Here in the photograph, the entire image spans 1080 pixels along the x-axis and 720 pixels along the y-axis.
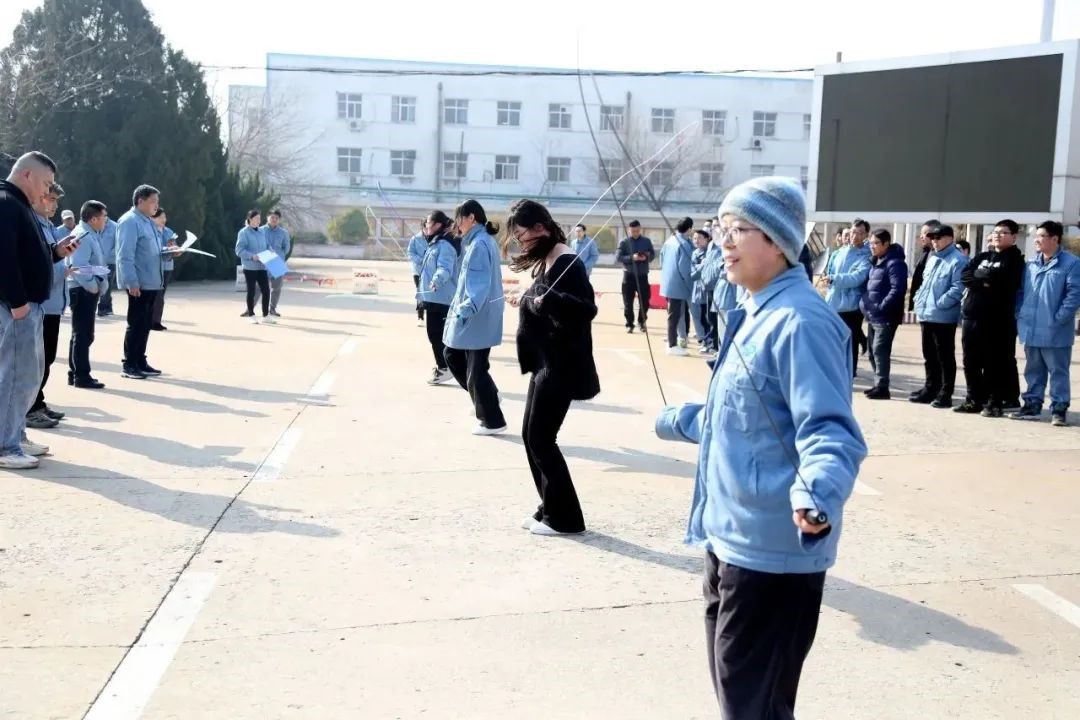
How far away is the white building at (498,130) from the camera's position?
65.6 m

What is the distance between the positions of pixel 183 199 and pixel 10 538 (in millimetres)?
24032

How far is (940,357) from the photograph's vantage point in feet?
38.7

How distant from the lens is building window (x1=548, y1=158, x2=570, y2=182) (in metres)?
67.8

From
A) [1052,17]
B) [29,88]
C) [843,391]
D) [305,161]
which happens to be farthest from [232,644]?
[305,161]

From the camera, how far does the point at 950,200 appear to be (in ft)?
59.1

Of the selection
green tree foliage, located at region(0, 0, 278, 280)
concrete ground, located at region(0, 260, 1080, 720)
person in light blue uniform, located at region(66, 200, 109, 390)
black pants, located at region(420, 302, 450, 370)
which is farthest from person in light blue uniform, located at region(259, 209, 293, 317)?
concrete ground, located at region(0, 260, 1080, 720)

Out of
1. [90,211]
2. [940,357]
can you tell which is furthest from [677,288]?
[90,211]

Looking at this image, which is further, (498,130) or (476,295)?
(498,130)

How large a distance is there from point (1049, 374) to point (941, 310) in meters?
1.24

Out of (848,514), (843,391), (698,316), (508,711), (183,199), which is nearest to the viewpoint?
(843,391)

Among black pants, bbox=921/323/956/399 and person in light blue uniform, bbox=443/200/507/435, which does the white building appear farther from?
person in light blue uniform, bbox=443/200/507/435

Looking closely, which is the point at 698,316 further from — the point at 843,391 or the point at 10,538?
the point at 843,391

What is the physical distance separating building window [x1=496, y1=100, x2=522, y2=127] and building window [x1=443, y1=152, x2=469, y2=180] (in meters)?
2.97

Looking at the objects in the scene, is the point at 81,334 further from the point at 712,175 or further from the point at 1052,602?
the point at 712,175
